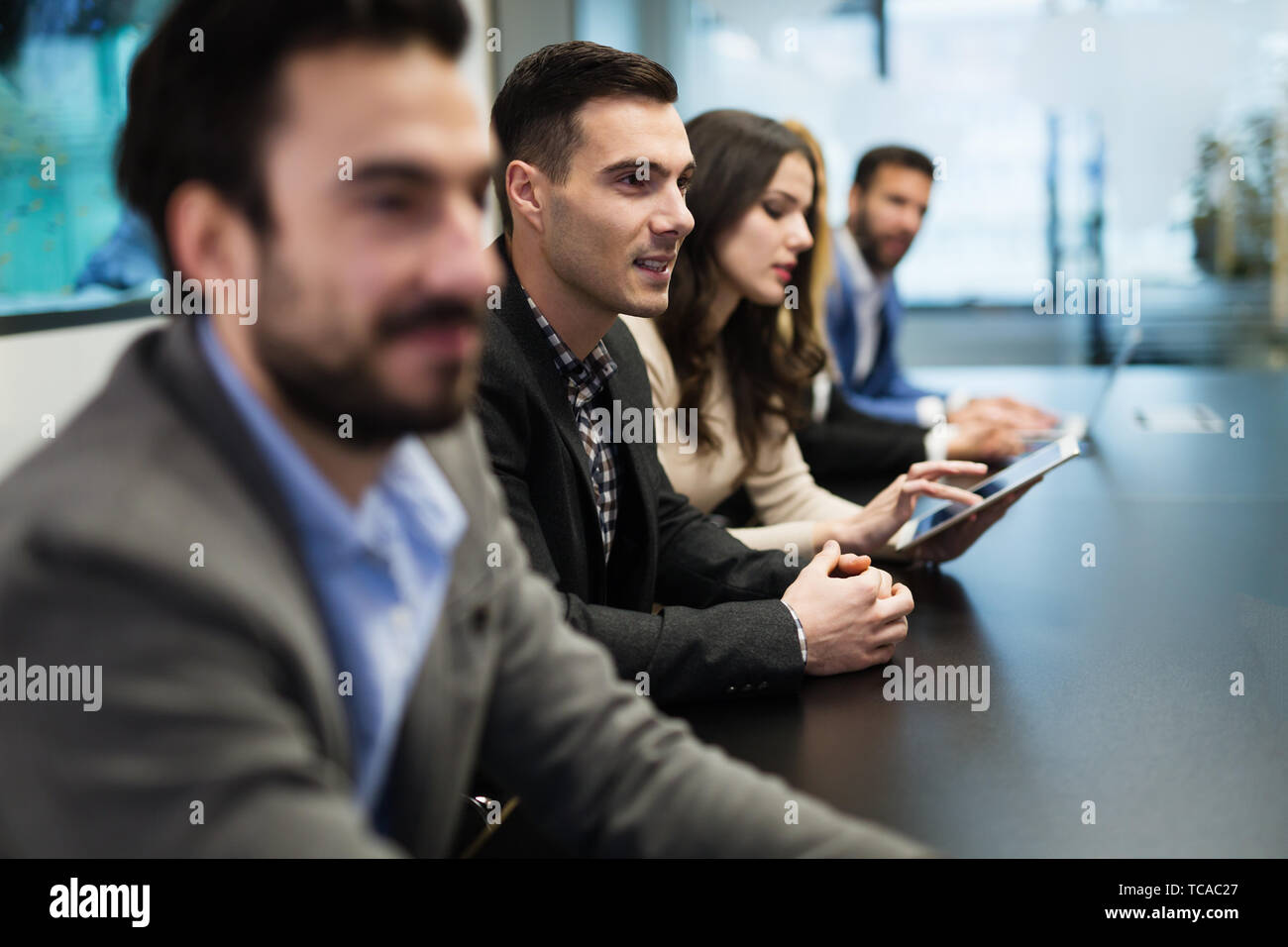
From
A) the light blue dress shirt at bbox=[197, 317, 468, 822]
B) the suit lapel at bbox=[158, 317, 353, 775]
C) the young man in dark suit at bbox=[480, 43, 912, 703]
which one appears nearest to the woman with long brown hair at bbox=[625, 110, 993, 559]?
the young man in dark suit at bbox=[480, 43, 912, 703]

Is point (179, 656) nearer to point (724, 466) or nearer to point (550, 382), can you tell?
point (550, 382)

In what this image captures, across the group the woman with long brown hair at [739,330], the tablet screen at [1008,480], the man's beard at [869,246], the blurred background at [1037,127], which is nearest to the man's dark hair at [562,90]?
Result: the woman with long brown hair at [739,330]

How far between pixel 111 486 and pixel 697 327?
1.67m

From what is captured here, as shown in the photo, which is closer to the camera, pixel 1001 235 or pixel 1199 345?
pixel 1199 345

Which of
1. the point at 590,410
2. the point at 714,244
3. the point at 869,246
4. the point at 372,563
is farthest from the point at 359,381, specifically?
the point at 869,246

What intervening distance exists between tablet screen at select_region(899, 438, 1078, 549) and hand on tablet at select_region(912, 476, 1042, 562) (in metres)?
0.05

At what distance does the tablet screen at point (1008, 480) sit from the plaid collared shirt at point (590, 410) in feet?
1.43

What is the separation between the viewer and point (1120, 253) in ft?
20.9

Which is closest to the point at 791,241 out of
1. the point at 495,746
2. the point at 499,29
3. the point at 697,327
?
the point at 697,327

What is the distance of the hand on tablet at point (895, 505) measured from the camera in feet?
5.70

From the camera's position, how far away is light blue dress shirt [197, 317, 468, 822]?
63 centimetres

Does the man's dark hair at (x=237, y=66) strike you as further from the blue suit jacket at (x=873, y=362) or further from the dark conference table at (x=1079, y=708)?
the blue suit jacket at (x=873, y=362)

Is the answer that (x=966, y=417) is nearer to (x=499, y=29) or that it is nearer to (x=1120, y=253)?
(x=499, y=29)

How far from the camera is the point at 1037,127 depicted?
21.5 ft
